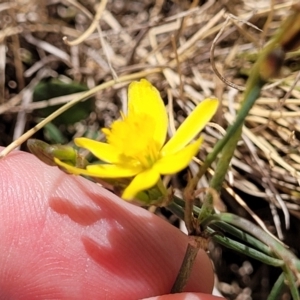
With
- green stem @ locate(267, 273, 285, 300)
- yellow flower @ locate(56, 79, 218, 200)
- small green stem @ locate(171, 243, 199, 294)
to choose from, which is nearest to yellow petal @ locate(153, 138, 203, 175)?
yellow flower @ locate(56, 79, 218, 200)

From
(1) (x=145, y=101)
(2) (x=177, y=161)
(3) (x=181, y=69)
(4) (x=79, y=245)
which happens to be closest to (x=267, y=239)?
(2) (x=177, y=161)

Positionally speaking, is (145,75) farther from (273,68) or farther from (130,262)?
(273,68)

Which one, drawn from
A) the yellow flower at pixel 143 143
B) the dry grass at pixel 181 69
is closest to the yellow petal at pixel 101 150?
the yellow flower at pixel 143 143

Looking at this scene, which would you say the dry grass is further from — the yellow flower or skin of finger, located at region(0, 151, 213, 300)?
the yellow flower

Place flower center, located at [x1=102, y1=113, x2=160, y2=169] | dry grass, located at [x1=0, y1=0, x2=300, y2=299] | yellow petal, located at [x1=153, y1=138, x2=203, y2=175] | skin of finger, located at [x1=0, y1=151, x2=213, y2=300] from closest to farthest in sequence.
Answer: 1. yellow petal, located at [x1=153, y1=138, x2=203, y2=175]
2. flower center, located at [x1=102, y1=113, x2=160, y2=169]
3. skin of finger, located at [x1=0, y1=151, x2=213, y2=300]
4. dry grass, located at [x1=0, y1=0, x2=300, y2=299]

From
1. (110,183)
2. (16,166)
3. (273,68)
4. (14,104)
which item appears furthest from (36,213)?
(273,68)

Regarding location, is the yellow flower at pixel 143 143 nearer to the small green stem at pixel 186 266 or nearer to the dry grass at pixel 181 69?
the small green stem at pixel 186 266
